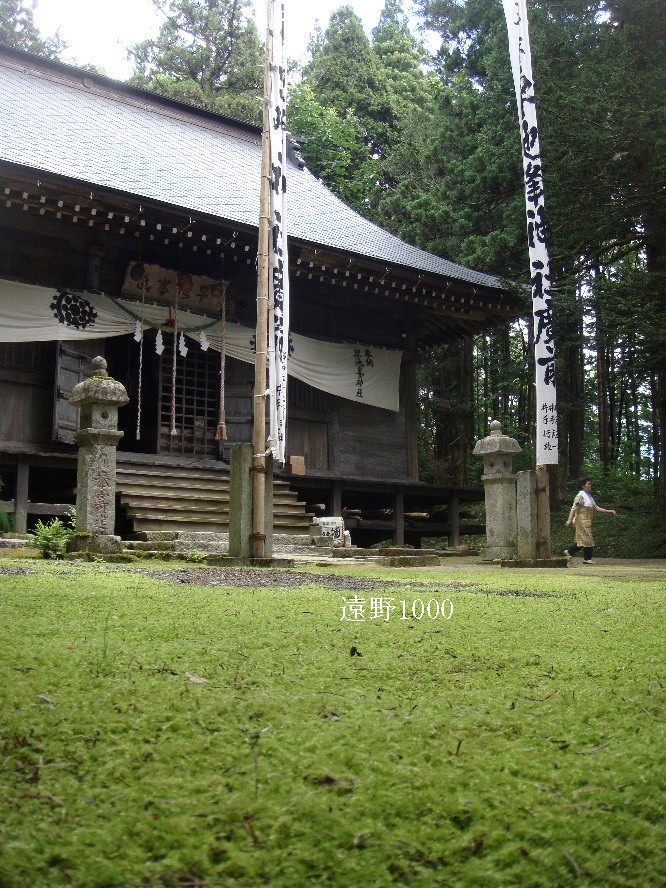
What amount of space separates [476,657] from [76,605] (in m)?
1.86

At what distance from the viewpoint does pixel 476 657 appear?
2.62 m

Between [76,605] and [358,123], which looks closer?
[76,605]

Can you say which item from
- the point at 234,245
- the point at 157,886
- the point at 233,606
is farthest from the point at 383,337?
the point at 157,886

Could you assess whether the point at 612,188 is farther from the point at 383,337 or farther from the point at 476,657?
the point at 476,657

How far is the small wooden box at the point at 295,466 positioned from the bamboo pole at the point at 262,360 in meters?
4.87

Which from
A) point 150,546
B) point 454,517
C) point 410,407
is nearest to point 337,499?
point 410,407

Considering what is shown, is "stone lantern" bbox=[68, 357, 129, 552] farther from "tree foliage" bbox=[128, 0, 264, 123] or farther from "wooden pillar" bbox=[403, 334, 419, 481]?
"tree foliage" bbox=[128, 0, 264, 123]

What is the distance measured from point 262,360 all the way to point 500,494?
11.9 ft

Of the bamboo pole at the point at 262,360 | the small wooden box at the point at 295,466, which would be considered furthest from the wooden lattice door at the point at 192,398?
the bamboo pole at the point at 262,360

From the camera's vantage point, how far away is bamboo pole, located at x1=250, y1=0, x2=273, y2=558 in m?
8.01

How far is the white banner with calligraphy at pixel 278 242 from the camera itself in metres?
8.95

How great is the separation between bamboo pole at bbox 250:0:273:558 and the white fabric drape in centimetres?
405

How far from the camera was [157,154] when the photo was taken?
48.5 ft

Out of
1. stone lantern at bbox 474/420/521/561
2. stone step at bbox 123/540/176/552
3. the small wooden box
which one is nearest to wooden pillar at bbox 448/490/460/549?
the small wooden box
